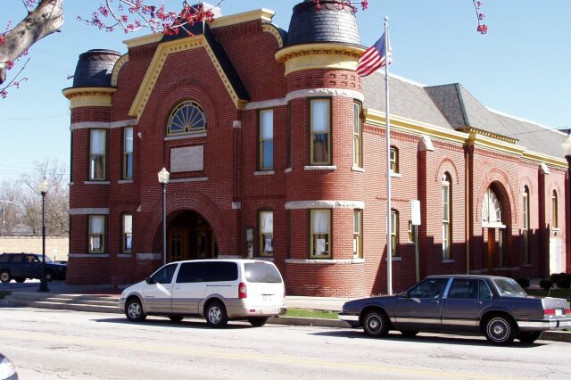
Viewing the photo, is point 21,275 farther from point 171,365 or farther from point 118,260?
point 171,365

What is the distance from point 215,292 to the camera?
19.9 meters

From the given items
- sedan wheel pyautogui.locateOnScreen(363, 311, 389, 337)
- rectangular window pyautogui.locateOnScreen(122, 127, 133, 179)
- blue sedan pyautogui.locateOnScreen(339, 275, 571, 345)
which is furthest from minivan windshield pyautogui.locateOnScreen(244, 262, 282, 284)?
rectangular window pyautogui.locateOnScreen(122, 127, 133, 179)

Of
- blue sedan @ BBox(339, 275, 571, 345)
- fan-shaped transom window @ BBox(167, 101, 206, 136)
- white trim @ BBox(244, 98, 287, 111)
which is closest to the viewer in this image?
blue sedan @ BBox(339, 275, 571, 345)

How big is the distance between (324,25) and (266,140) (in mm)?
4938

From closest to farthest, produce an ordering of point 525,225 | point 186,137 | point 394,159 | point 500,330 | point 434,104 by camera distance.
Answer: point 500,330
point 394,159
point 186,137
point 434,104
point 525,225

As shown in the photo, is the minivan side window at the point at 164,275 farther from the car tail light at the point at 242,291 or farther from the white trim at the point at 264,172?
the white trim at the point at 264,172

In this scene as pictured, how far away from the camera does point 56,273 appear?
42.5m

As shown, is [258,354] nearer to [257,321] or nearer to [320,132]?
[257,321]

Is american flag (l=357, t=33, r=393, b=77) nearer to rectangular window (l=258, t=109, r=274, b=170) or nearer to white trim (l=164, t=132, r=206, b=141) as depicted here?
rectangular window (l=258, t=109, r=274, b=170)

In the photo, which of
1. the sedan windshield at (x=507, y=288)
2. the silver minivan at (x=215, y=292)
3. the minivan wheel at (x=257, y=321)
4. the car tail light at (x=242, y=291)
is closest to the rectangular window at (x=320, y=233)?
the silver minivan at (x=215, y=292)

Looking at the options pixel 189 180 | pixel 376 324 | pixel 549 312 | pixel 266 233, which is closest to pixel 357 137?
pixel 266 233

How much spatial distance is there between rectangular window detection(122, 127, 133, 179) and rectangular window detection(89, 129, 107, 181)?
1.03 m

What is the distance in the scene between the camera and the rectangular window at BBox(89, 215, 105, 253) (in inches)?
1375

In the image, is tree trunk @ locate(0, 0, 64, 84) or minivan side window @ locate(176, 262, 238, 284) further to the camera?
minivan side window @ locate(176, 262, 238, 284)
